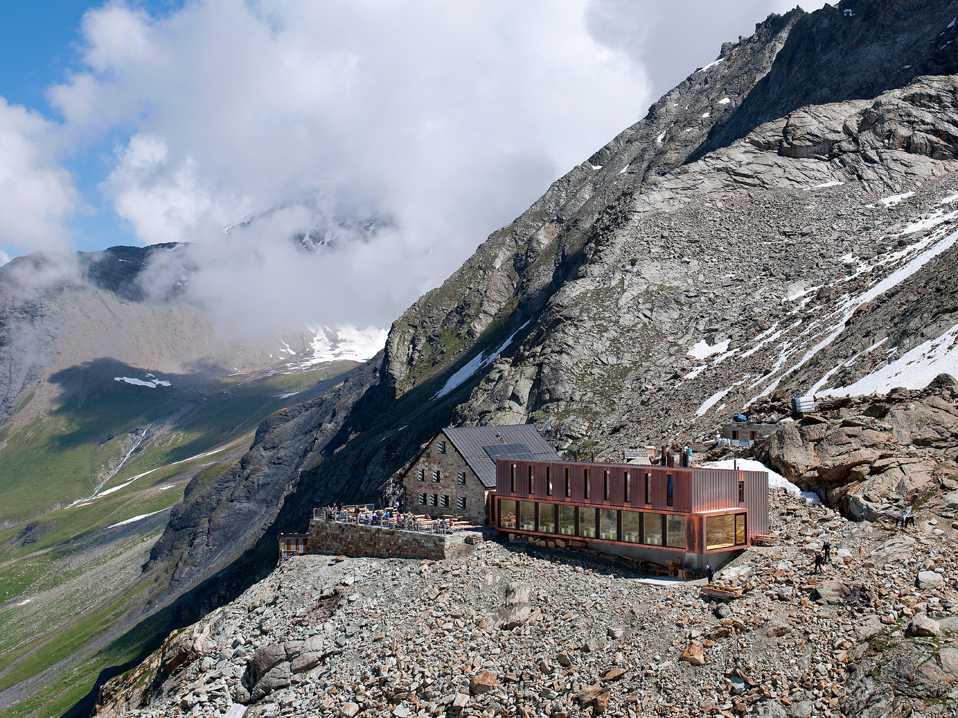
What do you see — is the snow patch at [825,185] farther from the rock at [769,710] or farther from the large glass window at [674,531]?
the rock at [769,710]

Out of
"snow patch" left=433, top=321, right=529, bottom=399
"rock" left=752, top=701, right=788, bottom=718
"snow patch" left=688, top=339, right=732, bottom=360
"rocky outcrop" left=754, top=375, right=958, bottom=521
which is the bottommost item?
"rock" left=752, top=701, right=788, bottom=718

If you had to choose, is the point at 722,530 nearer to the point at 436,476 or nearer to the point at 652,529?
the point at 652,529

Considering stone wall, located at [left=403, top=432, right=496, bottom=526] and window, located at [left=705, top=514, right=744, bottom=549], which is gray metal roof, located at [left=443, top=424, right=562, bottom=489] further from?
window, located at [left=705, top=514, right=744, bottom=549]

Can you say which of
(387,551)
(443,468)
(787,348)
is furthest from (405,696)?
(787,348)

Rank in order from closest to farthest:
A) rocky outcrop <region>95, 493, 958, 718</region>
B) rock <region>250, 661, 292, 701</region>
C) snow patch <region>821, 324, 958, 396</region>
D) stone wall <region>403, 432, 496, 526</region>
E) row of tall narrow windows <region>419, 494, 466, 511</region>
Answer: rocky outcrop <region>95, 493, 958, 718</region>
rock <region>250, 661, 292, 701</region>
snow patch <region>821, 324, 958, 396</region>
stone wall <region>403, 432, 496, 526</region>
row of tall narrow windows <region>419, 494, 466, 511</region>

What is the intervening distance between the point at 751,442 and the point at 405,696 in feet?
82.4

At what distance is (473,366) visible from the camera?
131500mm

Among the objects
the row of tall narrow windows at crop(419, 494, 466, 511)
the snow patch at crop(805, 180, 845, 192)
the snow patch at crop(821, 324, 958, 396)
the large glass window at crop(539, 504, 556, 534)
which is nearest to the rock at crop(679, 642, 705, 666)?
the large glass window at crop(539, 504, 556, 534)

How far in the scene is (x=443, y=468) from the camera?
163ft

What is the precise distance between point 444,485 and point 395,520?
489 centimetres

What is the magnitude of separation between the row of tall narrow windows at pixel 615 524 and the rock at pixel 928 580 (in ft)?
25.7

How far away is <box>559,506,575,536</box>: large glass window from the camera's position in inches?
1601

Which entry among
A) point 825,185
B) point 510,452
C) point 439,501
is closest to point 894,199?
point 825,185

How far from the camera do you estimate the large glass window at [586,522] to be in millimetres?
39781
